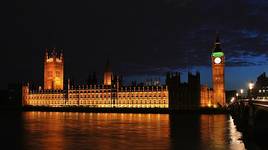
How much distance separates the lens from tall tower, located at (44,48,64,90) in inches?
4683

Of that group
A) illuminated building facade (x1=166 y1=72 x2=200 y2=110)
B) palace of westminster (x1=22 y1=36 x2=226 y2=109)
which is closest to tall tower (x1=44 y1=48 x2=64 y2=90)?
palace of westminster (x1=22 y1=36 x2=226 y2=109)

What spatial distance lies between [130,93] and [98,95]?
9.35 metres

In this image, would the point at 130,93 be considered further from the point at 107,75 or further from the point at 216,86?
the point at 216,86

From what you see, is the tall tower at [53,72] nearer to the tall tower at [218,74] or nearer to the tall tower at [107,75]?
the tall tower at [107,75]

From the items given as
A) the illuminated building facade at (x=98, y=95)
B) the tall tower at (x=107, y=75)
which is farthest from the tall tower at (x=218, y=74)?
the tall tower at (x=107, y=75)

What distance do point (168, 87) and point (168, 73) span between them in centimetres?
309

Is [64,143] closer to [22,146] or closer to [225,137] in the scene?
[22,146]

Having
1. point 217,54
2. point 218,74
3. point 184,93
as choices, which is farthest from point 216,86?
point 184,93

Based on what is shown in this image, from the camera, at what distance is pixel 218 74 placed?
99.2 metres

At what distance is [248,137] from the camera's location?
88.8 feet

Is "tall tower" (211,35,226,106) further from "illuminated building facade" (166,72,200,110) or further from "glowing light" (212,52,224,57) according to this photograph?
"illuminated building facade" (166,72,200,110)

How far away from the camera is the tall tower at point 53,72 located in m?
119

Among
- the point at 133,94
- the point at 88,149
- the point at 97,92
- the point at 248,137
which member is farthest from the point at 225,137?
the point at 97,92

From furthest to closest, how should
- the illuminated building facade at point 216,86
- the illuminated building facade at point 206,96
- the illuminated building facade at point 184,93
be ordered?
the illuminated building facade at point 216,86, the illuminated building facade at point 206,96, the illuminated building facade at point 184,93
